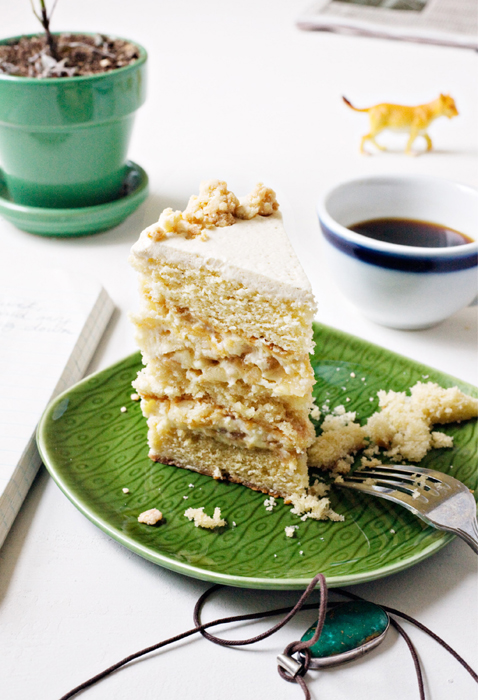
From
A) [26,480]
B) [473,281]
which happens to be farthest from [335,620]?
[473,281]

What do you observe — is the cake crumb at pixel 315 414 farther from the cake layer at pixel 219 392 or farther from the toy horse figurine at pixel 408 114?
the toy horse figurine at pixel 408 114

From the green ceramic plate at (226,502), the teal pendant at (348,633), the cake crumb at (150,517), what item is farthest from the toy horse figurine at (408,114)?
the teal pendant at (348,633)

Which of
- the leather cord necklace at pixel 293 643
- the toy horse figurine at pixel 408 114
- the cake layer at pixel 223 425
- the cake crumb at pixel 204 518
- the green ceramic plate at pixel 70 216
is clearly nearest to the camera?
the leather cord necklace at pixel 293 643

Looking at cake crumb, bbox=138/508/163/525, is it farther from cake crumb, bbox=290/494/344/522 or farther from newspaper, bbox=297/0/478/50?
newspaper, bbox=297/0/478/50

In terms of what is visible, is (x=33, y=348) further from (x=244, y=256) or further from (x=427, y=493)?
(x=427, y=493)

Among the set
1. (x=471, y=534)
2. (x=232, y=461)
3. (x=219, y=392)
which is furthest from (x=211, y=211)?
(x=471, y=534)

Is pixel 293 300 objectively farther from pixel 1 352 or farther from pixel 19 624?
pixel 1 352

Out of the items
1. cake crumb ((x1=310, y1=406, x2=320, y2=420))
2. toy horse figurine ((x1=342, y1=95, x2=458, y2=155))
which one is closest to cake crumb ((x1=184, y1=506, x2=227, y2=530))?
cake crumb ((x1=310, y1=406, x2=320, y2=420))
